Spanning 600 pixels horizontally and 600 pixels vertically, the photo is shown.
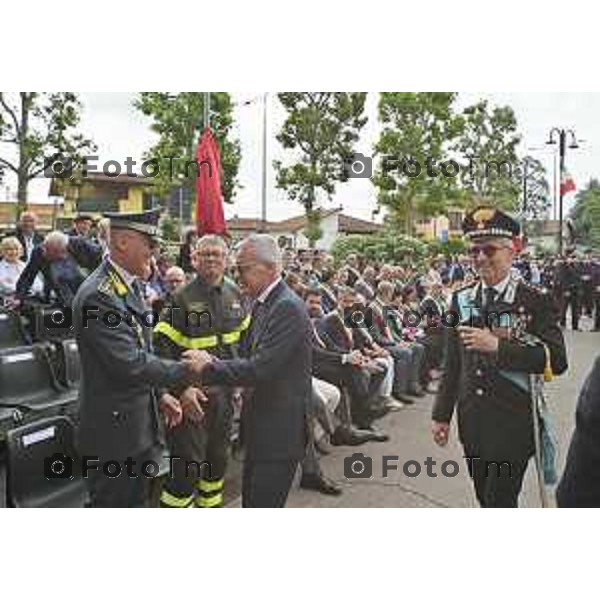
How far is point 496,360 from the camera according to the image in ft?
10.6

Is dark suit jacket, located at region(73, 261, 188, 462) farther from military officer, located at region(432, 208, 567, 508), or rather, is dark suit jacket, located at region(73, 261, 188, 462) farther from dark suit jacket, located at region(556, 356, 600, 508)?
dark suit jacket, located at region(556, 356, 600, 508)

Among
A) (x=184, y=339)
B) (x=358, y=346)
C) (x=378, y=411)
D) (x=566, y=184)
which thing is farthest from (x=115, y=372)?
(x=566, y=184)

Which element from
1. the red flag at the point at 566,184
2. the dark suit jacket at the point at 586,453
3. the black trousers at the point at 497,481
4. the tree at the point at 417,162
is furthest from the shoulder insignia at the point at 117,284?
the red flag at the point at 566,184

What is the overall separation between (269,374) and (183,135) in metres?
1.06

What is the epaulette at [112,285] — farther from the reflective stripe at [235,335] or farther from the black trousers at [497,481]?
the black trousers at [497,481]

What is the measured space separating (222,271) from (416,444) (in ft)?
3.58

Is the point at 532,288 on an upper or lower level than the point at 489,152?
lower

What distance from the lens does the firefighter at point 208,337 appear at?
3.29 meters

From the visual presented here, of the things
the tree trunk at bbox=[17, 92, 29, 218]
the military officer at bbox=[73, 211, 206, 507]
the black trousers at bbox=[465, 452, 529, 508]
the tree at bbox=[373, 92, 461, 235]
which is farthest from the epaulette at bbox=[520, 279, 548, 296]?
the tree trunk at bbox=[17, 92, 29, 218]

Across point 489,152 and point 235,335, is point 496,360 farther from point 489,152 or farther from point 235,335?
point 235,335

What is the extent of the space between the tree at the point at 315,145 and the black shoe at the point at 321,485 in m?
1.09

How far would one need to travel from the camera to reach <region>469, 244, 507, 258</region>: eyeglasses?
324 cm
